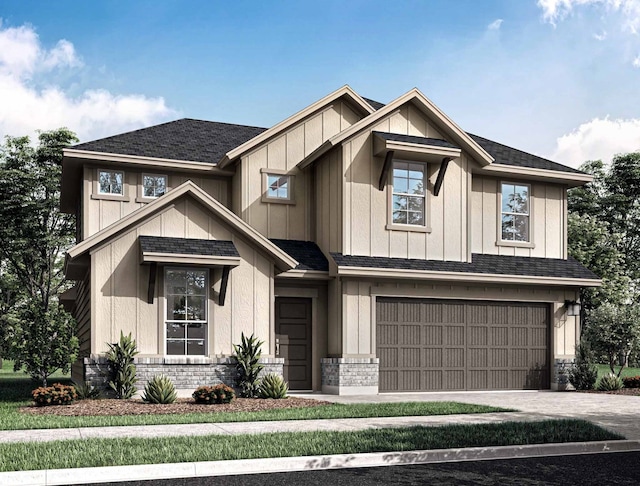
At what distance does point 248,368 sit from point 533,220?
1064 centimetres

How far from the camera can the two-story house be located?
59.6ft

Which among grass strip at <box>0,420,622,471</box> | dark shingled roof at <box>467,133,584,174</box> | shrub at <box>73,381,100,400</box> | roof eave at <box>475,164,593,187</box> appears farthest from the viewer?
dark shingled roof at <box>467,133,584,174</box>

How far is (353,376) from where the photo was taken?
19844 mm

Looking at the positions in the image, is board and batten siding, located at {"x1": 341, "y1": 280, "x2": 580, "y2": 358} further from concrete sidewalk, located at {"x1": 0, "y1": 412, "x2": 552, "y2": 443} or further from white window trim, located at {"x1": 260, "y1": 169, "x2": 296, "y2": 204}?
concrete sidewalk, located at {"x1": 0, "y1": 412, "x2": 552, "y2": 443}

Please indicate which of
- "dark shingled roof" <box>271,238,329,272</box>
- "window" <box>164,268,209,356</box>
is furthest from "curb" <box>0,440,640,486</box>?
"dark shingled roof" <box>271,238,329,272</box>

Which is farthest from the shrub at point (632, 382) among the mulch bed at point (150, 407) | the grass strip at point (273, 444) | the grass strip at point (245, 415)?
the grass strip at point (273, 444)

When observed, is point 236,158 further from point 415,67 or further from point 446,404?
point 446,404

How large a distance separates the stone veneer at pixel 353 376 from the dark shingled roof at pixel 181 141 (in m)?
6.81

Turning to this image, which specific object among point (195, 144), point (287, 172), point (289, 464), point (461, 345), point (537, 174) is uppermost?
point (195, 144)

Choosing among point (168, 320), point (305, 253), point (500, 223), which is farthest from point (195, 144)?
point (500, 223)

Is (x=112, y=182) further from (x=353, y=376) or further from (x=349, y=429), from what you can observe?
(x=349, y=429)

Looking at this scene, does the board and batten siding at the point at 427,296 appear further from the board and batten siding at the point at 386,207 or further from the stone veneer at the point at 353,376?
the board and batten siding at the point at 386,207

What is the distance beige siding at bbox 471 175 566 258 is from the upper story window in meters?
5.54

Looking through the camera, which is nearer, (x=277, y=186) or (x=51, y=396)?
(x=51, y=396)
